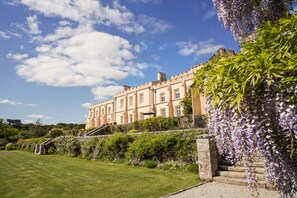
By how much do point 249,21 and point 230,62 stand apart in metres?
1.84

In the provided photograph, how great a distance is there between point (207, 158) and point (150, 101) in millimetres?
25543

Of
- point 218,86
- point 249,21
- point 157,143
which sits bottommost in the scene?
point 157,143

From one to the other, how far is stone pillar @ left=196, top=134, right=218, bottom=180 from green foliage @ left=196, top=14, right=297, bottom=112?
5.47 m

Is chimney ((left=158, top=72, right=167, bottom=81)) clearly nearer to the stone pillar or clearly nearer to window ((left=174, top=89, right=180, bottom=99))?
window ((left=174, top=89, right=180, bottom=99))

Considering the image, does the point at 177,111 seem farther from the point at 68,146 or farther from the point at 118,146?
the point at 118,146

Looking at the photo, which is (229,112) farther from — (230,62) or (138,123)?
(138,123)

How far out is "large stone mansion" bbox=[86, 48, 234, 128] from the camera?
2805 cm

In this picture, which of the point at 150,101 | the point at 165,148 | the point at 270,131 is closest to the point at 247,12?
the point at 270,131

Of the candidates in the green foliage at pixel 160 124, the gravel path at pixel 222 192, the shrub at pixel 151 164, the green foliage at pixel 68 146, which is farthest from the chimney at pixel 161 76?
the gravel path at pixel 222 192

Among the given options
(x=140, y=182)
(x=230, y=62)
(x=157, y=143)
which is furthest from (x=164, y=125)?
(x=230, y=62)

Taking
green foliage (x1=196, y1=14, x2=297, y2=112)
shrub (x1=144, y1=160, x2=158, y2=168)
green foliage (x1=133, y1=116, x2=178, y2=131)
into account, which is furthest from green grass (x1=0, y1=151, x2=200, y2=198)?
green foliage (x1=133, y1=116, x2=178, y2=131)

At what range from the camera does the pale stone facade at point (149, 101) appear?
2845 centimetres

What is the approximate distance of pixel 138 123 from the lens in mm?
19984

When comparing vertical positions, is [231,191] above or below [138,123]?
below
